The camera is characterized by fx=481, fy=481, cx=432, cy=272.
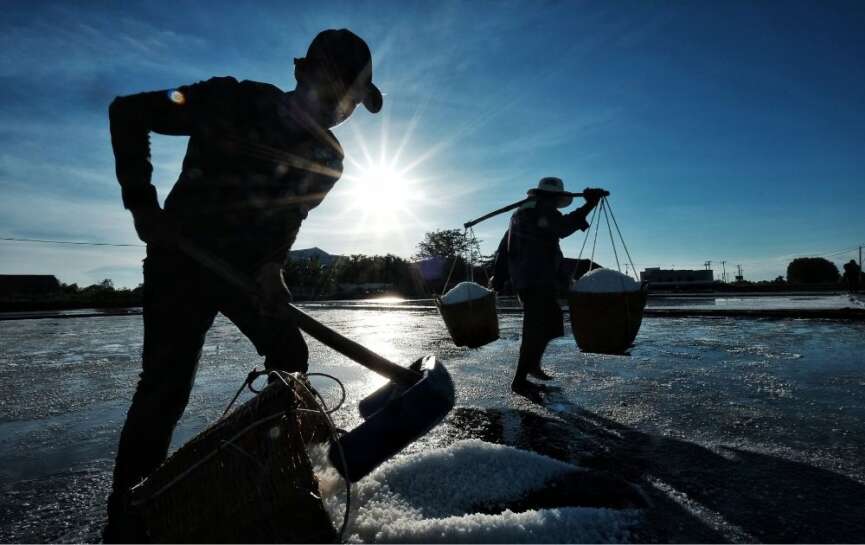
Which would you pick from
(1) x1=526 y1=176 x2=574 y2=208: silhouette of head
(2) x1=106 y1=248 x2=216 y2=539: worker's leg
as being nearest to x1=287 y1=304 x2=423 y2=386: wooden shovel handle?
(2) x1=106 y1=248 x2=216 y2=539: worker's leg

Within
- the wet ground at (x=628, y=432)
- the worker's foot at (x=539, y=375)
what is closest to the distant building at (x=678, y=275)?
the wet ground at (x=628, y=432)

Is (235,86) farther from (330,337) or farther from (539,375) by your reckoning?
(539,375)

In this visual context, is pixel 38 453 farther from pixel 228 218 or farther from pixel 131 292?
pixel 131 292

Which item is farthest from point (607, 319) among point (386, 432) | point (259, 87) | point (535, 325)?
point (259, 87)

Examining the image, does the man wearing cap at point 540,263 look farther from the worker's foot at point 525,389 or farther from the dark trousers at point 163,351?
the dark trousers at point 163,351

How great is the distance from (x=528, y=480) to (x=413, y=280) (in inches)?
2369

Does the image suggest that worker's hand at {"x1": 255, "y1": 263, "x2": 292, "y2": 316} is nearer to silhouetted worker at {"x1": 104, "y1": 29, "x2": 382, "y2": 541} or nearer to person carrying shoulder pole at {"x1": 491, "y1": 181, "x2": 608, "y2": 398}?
silhouetted worker at {"x1": 104, "y1": 29, "x2": 382, "y2": 541}

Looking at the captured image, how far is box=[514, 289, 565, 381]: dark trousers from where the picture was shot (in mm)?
3793

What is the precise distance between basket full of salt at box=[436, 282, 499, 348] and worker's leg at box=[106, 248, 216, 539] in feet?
9.97

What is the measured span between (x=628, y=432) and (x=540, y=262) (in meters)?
1.51

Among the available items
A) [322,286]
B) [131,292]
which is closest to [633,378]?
[131,292]

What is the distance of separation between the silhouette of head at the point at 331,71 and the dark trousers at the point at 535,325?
248 cm

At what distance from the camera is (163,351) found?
1639mm

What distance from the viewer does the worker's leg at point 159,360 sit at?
5.24ft
